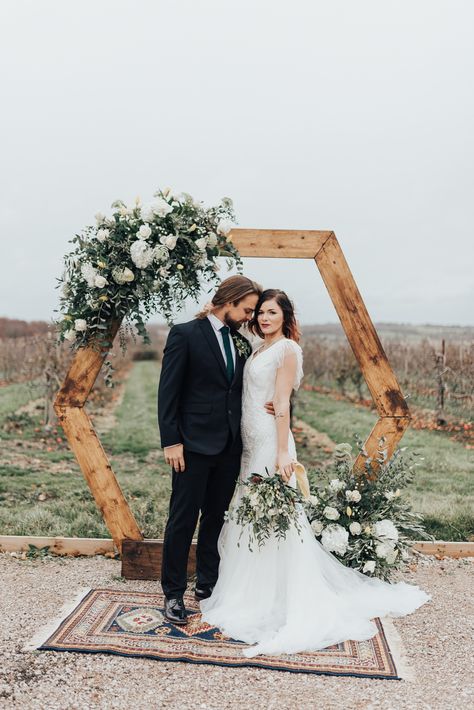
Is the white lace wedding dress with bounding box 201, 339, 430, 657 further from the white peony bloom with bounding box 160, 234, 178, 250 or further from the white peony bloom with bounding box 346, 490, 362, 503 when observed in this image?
the white peony bloom with bounding box 160, 234, 178, 250

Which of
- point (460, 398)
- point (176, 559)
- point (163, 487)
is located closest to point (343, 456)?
point (176, 559)

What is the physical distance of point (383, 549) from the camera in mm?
4832

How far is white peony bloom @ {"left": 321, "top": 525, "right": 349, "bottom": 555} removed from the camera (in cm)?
485

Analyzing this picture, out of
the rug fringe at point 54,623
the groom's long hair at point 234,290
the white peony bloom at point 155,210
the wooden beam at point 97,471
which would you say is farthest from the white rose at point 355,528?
the white peony bloom at point 155,210

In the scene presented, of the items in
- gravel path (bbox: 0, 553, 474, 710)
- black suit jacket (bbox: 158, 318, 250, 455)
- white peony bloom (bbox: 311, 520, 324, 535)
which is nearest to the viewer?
gravel path (bbox: 0, 553, 474, 710)

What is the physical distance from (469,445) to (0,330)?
99.1 ft

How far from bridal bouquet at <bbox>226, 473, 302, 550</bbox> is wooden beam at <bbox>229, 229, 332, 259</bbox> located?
1.76 meters

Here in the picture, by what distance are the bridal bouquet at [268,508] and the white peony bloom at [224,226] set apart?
1.76m

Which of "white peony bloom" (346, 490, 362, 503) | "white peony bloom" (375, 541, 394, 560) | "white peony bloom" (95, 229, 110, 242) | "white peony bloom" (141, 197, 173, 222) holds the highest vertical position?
"white peony bloom" (141, 197, 173, 222)

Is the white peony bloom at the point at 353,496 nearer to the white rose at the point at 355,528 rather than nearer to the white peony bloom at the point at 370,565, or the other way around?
the white rose at the point at 355,528

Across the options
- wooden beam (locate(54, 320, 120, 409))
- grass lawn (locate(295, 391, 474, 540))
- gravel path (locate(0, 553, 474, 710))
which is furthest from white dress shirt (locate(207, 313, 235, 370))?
grass lawn (locate(295, 391, 474, 540))

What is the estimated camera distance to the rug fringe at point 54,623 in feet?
13.2

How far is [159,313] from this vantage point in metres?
4.88

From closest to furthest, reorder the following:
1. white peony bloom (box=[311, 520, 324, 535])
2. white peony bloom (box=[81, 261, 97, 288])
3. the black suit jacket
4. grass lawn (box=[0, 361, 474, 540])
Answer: the black suit jacket
white peony bloom (box=[81, 261, 97, 288])
white peony bloom (box=[311, 520, 324, 535])
grass lawn (box=[0, 361, 474, 540])
